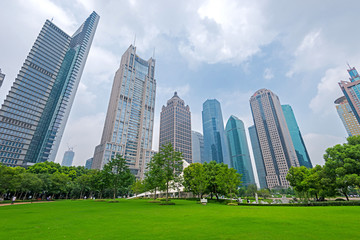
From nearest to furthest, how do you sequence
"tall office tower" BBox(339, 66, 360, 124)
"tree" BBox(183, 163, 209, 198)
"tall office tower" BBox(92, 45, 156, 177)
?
"tree" BBox(183, 163, 209, 198), "tall office tower" BBox(339, 66, 360, 124), "tall office tower" BBox(92, 45, 156, 177)

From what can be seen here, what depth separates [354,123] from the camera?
14500cm

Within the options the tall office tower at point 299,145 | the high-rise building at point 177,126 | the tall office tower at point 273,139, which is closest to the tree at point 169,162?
the high-rise building at point 177,126

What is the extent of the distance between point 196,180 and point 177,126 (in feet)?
341

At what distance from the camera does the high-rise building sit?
5379 inches

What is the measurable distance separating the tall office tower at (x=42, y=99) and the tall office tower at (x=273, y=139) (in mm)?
194410

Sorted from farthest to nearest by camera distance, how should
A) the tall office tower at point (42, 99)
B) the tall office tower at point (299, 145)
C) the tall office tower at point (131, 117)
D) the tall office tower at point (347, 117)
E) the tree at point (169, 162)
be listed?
the tall office tower at point (299, 145) → the tall office tower at point (347, 117) → the tall office tower at point (131, 117) → the tall office tower at point (42, 99) → the tree at point (169, 162)

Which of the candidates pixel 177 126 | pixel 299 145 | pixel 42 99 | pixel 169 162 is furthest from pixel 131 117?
pixel 299 145

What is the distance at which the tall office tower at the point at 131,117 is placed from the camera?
12362cm

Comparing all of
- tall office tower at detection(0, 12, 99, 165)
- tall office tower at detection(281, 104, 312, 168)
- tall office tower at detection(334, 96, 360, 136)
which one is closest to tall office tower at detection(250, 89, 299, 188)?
tall office tower at detection(281, 104, 312, 168)

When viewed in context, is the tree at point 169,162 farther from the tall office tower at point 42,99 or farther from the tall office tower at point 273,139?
the tall office tower at point 273,139

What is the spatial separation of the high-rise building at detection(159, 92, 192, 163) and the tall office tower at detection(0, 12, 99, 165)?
83.4 meters

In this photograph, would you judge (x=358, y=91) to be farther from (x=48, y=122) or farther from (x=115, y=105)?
(x=48, y=122)

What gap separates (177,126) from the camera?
470 ft

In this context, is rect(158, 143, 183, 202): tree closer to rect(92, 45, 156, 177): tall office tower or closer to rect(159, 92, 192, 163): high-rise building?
rect(92, 45, 156, 177): tall office tower
